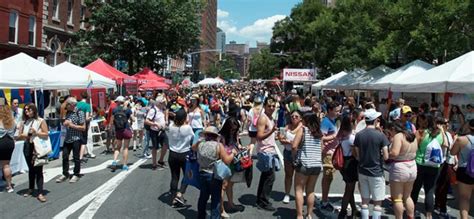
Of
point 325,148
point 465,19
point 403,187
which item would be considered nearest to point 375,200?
point 403,187

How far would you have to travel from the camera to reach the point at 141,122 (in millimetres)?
14094

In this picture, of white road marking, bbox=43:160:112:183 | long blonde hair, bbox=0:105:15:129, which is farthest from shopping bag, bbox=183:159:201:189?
white road marking, bbox=43:160:112:183

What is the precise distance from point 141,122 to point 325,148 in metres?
8.18

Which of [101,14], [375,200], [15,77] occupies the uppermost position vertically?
[101,14]

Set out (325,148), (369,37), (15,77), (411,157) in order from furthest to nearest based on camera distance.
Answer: (369,37), (15,77), (325,148), (411,157)

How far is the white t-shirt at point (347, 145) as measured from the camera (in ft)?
21.4

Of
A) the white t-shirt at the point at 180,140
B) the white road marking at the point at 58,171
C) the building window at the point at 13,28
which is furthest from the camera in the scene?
the building window at the point at 13,28

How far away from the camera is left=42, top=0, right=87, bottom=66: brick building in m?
33.2

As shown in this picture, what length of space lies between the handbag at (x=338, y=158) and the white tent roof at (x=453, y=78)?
4.96 m

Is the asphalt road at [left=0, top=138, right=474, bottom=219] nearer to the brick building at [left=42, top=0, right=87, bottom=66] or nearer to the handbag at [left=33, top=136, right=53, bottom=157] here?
the handbag at [left=33, top=136, right=53, bottom=157]

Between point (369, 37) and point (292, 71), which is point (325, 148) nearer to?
point (369, 37)

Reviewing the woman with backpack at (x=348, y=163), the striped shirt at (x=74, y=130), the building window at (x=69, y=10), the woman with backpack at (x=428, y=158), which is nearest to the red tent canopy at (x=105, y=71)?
the striped shirt at (x=74, y=130)

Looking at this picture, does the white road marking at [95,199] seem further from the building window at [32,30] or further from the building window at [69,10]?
the building window at [69,10]

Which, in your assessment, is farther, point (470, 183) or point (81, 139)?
point (81, 139)
